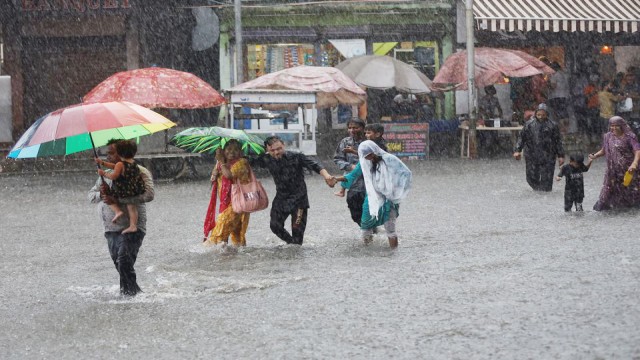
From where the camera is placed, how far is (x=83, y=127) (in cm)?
741

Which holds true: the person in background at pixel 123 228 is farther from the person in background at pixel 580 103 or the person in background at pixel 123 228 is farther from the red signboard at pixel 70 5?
the person in background at pixel 580 103

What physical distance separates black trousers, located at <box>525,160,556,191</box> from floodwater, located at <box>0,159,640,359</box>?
2.23 m

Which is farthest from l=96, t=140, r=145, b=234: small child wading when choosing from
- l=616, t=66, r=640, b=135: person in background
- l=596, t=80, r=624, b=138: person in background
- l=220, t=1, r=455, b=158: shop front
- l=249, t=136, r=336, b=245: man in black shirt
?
l=616, t=66, r=640, b=135: person in background

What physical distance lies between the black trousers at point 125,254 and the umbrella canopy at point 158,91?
10956 millimetres

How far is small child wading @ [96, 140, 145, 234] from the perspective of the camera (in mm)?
7797

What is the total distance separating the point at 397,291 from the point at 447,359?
2076 millimetres

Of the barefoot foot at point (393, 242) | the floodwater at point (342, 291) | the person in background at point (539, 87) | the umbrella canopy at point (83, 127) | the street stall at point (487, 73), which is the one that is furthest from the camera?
the person in background at point (539, 87)

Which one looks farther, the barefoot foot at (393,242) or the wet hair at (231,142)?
the wet hair at (231,142)

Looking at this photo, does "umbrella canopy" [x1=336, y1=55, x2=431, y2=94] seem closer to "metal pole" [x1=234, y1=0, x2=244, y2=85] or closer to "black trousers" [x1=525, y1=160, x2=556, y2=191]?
"metal pole" [x1=234, y1=0, x2=244, y2=85]

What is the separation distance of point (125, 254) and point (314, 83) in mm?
13752

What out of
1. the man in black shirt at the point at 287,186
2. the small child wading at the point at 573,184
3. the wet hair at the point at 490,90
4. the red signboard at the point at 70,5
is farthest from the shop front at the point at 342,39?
the man in black shirt at the point at 287,186

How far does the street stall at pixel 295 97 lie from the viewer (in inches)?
819

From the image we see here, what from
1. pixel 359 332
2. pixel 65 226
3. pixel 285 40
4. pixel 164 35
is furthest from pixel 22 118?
pixel 359 332

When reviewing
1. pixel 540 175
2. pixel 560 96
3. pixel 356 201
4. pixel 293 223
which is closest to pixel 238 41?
pixel 560 96
